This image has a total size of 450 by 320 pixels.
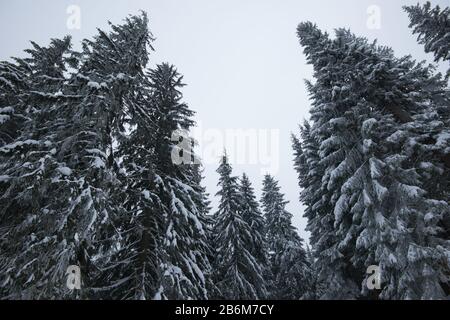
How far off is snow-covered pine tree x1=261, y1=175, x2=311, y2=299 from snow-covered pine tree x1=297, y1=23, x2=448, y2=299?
704cm

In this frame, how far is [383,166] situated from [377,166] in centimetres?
27

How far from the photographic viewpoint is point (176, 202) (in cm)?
1245

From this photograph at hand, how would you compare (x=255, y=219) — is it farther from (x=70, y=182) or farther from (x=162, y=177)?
(x=70, y=182)

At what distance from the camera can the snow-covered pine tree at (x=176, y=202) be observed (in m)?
11.4

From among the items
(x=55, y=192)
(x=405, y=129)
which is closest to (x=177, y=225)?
(x=55, y=192)

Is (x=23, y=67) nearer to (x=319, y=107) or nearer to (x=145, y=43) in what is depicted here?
(x=145, y=43)

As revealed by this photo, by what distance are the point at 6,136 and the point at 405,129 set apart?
1889cm

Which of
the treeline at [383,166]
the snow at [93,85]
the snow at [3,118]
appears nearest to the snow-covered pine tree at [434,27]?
the treeline at [383,166]

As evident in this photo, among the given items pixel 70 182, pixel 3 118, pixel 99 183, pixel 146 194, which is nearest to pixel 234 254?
pixel 146 194

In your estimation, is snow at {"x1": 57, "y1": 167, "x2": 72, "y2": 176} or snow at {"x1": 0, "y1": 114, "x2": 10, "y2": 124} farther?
snow at {"x1": 0, "y1": 114, "x2": 10, "y2": 124}

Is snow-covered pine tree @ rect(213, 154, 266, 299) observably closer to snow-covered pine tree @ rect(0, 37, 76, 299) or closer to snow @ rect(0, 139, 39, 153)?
snow-covered pine tree @ rect(0, 37, 76, 299)

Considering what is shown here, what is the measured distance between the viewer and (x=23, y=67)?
55.3 ft

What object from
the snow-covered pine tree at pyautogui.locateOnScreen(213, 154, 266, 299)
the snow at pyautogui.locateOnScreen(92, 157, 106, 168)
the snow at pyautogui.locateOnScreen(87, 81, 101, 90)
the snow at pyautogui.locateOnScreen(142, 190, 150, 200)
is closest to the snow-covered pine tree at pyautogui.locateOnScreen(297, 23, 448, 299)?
the snow-covered pine tree at pyautogui.locateOnScreen(213, 154, 266, 299)

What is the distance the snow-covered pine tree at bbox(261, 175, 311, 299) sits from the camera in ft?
81.2
